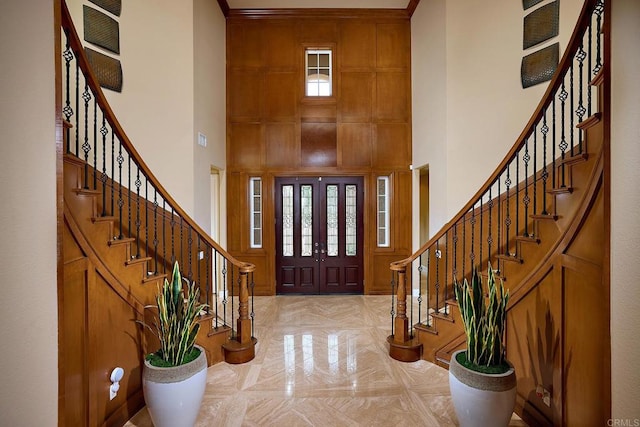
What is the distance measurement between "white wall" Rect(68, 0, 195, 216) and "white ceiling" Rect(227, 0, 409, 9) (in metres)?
1.47

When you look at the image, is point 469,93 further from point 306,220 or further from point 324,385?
point 324,385

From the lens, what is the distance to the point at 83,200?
6.78 ft

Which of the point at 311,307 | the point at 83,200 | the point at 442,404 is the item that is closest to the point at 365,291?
the point at 311,307

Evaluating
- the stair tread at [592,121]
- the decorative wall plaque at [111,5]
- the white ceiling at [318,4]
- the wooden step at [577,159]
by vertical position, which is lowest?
the wooden step at [577,159]

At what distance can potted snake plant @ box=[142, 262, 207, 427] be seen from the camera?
Answer: 1979mm

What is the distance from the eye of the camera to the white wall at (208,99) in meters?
4.38

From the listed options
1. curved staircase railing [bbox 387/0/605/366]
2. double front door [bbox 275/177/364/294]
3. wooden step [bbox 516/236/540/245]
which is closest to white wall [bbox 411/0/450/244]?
curved staircase railing [bbox 387/0/605/366]

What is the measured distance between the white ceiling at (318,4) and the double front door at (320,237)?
9.48ft

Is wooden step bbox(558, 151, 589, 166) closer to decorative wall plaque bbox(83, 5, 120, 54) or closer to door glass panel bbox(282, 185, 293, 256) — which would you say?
door glass panel bbox(282, 185, 293, 256)

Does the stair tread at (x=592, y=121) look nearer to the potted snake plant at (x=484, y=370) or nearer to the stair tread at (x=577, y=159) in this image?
the stair tread at (x=577, y=159)

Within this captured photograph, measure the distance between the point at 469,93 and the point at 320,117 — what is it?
7.73 ft

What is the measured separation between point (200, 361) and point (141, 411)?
78 cm

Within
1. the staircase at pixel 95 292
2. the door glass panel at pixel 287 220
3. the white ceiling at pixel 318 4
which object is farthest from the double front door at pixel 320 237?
the staircase at pixel 95 292

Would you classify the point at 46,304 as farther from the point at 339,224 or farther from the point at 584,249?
the point at 339,224
